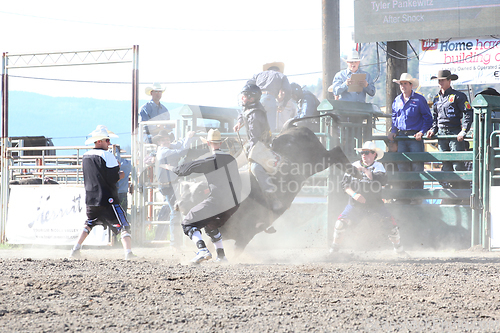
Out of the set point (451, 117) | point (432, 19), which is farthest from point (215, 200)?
point (432, 19)

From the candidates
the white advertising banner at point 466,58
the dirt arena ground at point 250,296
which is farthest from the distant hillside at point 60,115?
the dirt arena ground at point 250,296

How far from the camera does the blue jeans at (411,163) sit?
859 cm

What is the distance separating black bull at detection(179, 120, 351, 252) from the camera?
6.82 m

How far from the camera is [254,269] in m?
5.95

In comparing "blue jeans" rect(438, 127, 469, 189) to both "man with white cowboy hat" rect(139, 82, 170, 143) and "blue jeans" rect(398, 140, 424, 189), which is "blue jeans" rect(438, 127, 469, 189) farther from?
"man with white cowboy hat" rect(139, 82, 170, 143)

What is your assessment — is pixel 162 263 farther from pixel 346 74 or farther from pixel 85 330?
pixel 346 74

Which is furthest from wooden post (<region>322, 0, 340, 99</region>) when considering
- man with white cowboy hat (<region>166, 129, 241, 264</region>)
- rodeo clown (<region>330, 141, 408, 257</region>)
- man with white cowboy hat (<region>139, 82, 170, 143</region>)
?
man with white cowboy hat (<region>166, 129, 241, 264</region>)

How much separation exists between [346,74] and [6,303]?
22.5 feet

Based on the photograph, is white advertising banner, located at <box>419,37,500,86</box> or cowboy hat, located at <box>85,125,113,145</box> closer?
cowboy hat, located at <box>85,125,113,145</box>

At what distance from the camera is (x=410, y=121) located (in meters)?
8.59

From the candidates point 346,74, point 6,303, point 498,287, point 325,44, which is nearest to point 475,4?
point 325,44

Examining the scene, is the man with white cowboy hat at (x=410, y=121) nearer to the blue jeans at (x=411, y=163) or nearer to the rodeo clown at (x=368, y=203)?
the blue jeans at (x=411, y=163)

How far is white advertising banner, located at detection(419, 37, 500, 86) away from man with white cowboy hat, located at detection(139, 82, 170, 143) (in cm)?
Answer: 914

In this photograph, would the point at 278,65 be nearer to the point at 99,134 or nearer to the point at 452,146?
the point at 452,146
